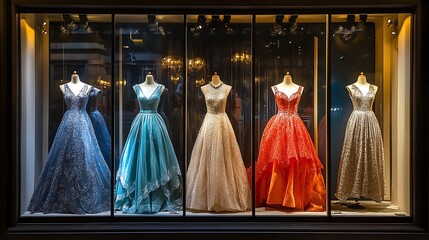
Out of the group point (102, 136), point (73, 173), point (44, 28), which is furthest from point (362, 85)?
point (44, 28)

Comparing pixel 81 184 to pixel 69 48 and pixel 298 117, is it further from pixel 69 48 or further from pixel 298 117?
pixel 298 117

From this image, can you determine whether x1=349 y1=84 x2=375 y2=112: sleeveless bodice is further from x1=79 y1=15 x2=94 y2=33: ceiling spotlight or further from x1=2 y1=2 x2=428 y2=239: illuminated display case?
x1=79 y1=15 x2=94 y2=33: ceiling spotlight

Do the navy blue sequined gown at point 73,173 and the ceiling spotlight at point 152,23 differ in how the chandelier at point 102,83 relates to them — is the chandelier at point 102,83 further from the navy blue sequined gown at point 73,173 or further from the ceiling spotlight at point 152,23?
the ceiling spotlight at point 152,23

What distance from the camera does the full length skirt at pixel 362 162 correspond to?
4.23m

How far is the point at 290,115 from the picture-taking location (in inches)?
173

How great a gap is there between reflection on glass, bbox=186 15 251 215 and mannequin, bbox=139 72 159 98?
49cm

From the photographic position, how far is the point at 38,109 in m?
4.48

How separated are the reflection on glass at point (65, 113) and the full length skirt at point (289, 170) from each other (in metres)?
1.50

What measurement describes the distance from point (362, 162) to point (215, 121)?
1.43 metres

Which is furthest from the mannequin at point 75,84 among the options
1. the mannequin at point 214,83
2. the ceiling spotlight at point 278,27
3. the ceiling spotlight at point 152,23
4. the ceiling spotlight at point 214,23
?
the ceiling spotlight at point 278,27

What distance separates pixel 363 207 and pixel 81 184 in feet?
8.65

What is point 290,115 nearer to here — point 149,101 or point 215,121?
point 215,121

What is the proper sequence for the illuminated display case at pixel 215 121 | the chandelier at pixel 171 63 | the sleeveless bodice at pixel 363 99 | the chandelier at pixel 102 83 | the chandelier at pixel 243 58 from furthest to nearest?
the chandelier at pixel 243 58, the chandelier at pixel 171 63, the chandelier at pixel 102 83, the sleeveless bodice at pixel 363 99, the illuminated display case at pixel 215 121
